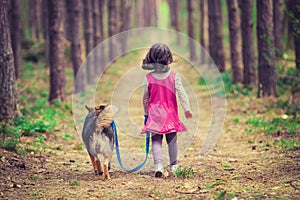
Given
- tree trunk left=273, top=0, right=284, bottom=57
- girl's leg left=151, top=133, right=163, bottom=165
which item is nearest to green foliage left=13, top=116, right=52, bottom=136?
girl's leg left=151, top=133, right=163, bottom=165

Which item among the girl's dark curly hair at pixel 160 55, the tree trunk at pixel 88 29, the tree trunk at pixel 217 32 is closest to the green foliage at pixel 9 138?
the girl's dark curly hair at pixel 160 55

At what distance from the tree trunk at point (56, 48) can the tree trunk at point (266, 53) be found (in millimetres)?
5618

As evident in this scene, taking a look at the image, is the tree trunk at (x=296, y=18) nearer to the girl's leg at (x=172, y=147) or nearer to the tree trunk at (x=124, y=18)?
the girl's leg at (x=172, y=147)

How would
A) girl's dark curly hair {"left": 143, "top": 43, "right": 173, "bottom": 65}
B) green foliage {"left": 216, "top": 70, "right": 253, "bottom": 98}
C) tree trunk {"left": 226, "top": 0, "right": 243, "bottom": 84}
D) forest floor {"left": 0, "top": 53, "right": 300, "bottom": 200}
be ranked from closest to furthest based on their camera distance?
forest floor {"left": 0, "top": 53, "right": 300, "bottom": 200}, girl's dark curly hair {"left": 143, "top": 43, "right": 173, "bottom": 65}, green foliage {"left": 216, "top": 70, "right": 253, "bottom": 98}, tree trunk {"left": 226, "top": 0, "right": 243, "bottom": 84}

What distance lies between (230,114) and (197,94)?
17.1ft

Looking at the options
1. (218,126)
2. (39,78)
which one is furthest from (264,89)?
(39,78)

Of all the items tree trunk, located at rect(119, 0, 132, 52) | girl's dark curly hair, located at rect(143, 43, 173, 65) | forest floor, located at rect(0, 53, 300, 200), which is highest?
tree trunk, located at rect(119, 0, 132, 52)

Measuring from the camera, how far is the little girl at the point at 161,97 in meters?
6.47

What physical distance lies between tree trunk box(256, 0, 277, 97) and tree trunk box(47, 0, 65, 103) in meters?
5.62

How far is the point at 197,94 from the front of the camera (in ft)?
59.4

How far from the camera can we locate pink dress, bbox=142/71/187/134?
6473 millimetres

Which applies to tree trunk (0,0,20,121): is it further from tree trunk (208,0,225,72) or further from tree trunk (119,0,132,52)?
tree trunk (119,0,132,52)

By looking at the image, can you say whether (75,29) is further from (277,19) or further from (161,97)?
(161,97)

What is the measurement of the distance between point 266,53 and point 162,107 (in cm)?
773
